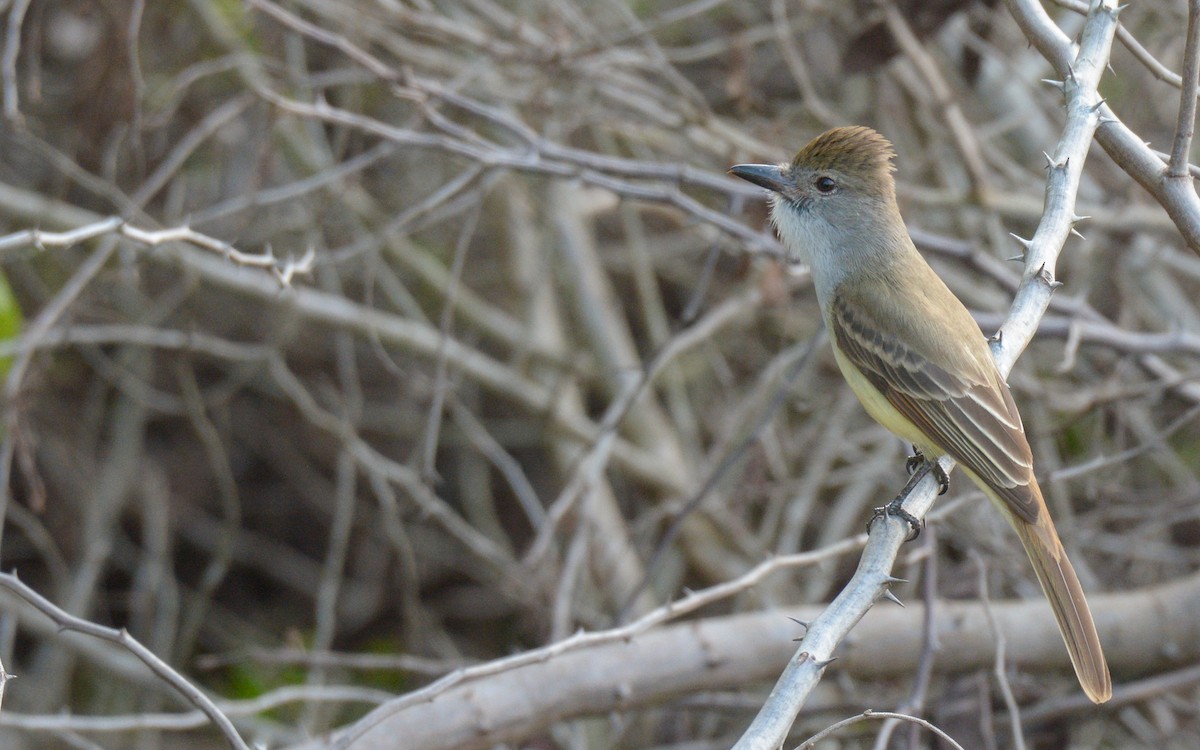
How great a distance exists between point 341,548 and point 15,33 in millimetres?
2865

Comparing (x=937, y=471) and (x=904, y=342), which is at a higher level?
(x=904, y=342)

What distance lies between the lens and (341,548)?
19.6 feet

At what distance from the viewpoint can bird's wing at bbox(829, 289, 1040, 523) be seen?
3.74 m

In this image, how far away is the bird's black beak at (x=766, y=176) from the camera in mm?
4331

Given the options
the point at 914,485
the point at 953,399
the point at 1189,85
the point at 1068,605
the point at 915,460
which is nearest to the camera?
the point at 1189,85

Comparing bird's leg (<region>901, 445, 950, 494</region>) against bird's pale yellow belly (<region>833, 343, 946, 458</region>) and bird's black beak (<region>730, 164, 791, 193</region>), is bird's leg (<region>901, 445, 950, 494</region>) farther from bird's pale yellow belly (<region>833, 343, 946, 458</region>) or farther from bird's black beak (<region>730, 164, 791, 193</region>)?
bird's black beak (<region>730, 164, 791, 193</region>)

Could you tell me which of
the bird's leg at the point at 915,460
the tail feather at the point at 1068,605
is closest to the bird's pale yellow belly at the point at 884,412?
the bird's leg at the point at 915,460

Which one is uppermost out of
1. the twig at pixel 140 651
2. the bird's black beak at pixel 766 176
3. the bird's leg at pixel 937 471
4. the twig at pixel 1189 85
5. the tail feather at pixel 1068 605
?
the bird's black beak at pixel 766 176

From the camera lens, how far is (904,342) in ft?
13.3

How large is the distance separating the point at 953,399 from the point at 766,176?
109 cm

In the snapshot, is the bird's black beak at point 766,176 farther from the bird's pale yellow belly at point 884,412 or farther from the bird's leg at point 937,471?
the bird's leg at point 937,471

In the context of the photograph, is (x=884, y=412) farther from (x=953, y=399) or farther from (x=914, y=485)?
(x=914, y=485)

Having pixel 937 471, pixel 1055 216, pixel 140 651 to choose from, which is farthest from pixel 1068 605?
pixel 140 651

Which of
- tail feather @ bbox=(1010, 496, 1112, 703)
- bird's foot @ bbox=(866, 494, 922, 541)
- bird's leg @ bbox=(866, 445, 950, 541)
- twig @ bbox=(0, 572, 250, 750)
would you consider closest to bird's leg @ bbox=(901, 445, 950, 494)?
bird's leg @ bbox=(866, 445, 950, 541)
